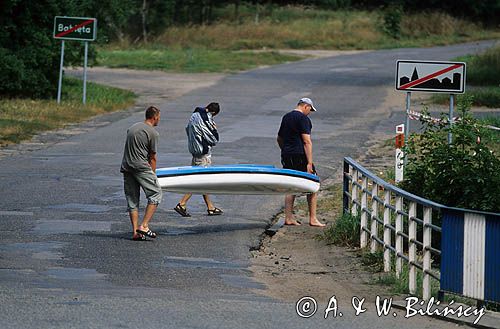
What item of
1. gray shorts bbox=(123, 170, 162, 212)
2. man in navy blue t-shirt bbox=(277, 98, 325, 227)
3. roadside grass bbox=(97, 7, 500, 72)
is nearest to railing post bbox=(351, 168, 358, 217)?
man in navy blue t-shirt bbox=(277, 98, 325, 227)

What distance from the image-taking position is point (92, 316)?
366 inches

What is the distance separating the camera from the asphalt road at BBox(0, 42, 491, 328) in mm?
9547

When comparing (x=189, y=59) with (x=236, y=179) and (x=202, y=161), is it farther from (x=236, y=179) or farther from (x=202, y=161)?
(x=236, y=179)

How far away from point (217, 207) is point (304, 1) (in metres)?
62.0

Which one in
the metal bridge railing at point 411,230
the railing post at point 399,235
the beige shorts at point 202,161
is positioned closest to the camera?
the metal bridge railing at point 411,230

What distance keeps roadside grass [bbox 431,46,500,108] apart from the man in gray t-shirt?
1993 centimetres

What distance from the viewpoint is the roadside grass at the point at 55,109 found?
1053 inches

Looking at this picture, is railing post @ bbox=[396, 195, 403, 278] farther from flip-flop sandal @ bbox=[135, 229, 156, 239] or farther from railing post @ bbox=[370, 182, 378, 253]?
flip-flop sandal @ bbox=[135, 229, 156, 239]

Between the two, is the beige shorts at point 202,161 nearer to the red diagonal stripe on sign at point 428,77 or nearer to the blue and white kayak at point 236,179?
the blue and white kayak at point 236,179

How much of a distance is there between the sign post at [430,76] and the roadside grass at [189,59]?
2764 cm

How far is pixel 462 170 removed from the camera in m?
13.7

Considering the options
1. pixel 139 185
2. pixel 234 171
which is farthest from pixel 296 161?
pixel 139 185

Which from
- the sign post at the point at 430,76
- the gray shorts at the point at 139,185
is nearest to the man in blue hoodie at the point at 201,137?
the gray shorts at the point at 139,185

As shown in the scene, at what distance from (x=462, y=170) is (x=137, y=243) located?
13.5ft
